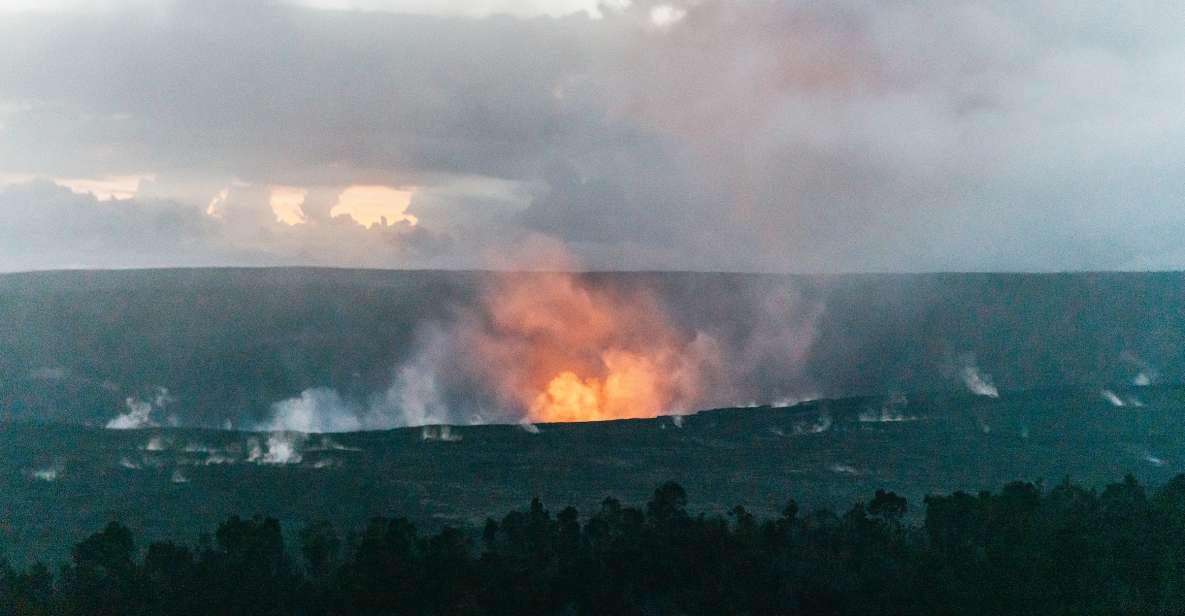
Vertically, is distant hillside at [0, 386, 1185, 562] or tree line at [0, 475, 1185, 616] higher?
distant hillside at [0, 386, 1185, 562]

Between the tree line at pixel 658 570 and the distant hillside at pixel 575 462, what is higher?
the distant hillside at pixel 575 462

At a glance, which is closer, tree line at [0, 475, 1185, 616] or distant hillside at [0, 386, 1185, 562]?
tree line at [0, 475, 1185, 616]

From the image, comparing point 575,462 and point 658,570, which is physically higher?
point 575,462

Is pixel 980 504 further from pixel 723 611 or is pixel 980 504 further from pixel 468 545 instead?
pixel 468 545

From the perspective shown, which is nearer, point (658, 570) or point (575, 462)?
point (658, 570)

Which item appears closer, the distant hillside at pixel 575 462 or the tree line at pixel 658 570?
the tree line at pixel 658 570
